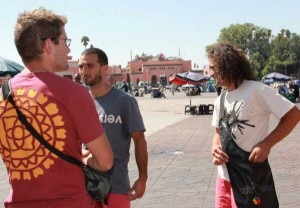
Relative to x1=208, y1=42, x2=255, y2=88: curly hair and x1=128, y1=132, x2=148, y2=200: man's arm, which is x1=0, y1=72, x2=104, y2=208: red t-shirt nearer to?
x1=128, y1=132, x2=148, y2=200: man's arm

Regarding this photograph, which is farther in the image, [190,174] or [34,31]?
[190,174]

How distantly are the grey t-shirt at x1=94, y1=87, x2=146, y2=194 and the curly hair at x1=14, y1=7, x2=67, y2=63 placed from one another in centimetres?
104

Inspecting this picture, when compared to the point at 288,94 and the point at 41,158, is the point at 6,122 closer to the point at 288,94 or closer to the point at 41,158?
the point at 41,158

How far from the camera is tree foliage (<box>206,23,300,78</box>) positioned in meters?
104

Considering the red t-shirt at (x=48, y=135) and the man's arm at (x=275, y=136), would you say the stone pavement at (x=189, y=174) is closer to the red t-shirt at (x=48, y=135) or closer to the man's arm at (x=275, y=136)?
the man's arm at (x=275, y=136)

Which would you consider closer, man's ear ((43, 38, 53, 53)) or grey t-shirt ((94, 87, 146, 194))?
man's ear ((43, 38, 53, 53))

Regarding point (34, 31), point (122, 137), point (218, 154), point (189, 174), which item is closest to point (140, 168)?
point (122, 137)

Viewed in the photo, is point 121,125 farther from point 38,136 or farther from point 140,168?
point 38,136

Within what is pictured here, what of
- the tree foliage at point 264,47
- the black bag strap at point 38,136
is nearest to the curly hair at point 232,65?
the black bag strap at point 38,136

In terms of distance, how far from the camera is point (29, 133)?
1.85 meters

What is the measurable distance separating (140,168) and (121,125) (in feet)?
0.97

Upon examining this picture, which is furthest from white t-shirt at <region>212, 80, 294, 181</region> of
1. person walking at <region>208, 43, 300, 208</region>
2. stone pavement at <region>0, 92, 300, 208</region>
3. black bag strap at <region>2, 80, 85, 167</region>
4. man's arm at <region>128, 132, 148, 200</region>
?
stone pavement at <region>0, 92, 300, 208</region>

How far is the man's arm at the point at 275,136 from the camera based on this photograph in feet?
9.00

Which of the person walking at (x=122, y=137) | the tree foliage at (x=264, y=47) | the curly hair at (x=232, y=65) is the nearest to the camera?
the person walking at (x=122, y=137)
